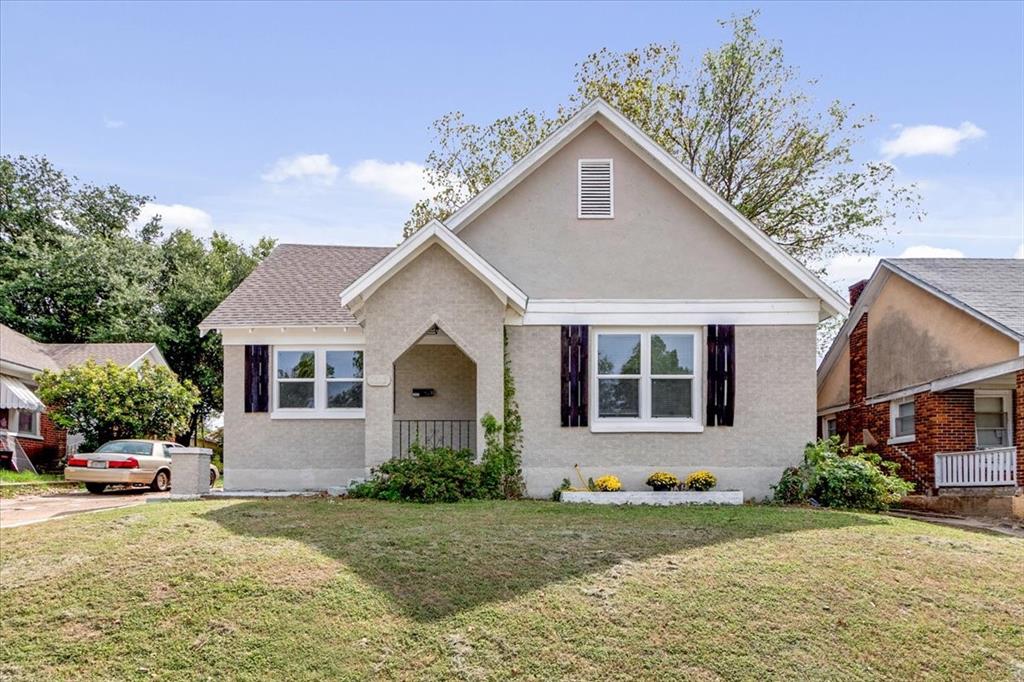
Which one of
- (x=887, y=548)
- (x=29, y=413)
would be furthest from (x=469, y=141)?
(x=887, y=548)

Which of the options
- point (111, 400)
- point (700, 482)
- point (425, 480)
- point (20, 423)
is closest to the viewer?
point (425, 480)

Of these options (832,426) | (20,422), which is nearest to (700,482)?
(832,426)

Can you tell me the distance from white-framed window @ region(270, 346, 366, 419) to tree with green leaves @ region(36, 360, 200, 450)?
38.9 feet

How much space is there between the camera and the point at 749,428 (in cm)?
1525

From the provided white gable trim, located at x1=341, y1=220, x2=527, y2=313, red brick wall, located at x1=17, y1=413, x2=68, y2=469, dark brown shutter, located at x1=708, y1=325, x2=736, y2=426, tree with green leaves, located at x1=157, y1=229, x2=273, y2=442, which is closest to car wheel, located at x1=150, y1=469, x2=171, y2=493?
red brick wall, located at x1=17, y1=413, x2=68, y2=469

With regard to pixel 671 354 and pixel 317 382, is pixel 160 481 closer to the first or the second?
pixel 317 382

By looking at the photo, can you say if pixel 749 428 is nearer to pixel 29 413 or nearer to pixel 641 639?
pixel 641 639

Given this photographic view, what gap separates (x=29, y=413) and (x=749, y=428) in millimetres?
25483

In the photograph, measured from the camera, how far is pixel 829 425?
2505cm

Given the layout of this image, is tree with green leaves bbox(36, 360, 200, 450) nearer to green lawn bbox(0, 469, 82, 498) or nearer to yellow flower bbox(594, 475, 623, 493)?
green lawn bbox(0, 469, 82, 498)

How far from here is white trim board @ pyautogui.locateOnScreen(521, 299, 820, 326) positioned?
1530cm

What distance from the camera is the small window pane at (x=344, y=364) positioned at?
16844 mm

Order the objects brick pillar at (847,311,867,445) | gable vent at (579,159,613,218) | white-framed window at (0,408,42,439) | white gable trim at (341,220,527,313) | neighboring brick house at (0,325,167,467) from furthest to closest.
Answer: white-framed window at (0,408,42,439)
neighboring brick house at (0,325,167,467)
brick pillar at (847,311,867,445)
gable vent at (579,159,613,218)
white gable trim at (341,220,527,313)

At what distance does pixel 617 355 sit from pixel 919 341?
9.08 metres
